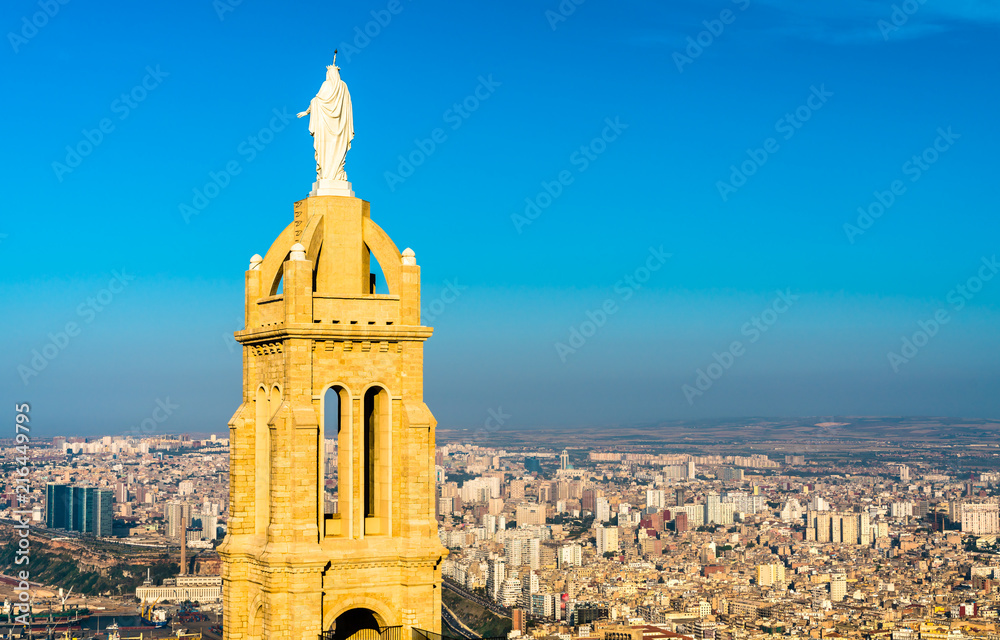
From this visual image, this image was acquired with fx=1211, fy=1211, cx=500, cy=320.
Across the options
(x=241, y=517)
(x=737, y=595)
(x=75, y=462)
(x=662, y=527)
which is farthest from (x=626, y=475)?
(x=241, y=517)

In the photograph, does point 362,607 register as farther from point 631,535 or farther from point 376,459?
point 631,535

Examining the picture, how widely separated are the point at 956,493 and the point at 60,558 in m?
72.9

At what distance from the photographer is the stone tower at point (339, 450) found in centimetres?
1149

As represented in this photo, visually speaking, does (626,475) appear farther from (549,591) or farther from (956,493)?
(549,591)

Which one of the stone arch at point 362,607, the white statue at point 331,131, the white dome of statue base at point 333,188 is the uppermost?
the white statue at point 331,131

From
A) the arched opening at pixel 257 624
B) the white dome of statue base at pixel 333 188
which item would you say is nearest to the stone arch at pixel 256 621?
the arched opening at pixel 257 624

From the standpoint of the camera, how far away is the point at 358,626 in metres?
12.3

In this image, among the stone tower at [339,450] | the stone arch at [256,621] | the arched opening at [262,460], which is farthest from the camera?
the arched opening at [262,460]

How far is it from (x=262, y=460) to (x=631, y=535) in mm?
101147

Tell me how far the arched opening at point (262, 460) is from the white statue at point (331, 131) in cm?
221

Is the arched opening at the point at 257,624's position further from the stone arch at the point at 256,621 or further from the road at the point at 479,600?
the road at the point at 479,600

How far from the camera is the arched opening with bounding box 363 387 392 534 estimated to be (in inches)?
475

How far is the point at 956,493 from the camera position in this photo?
10475 cm

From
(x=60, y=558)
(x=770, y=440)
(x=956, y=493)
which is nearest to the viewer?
(x=60, y=558)
